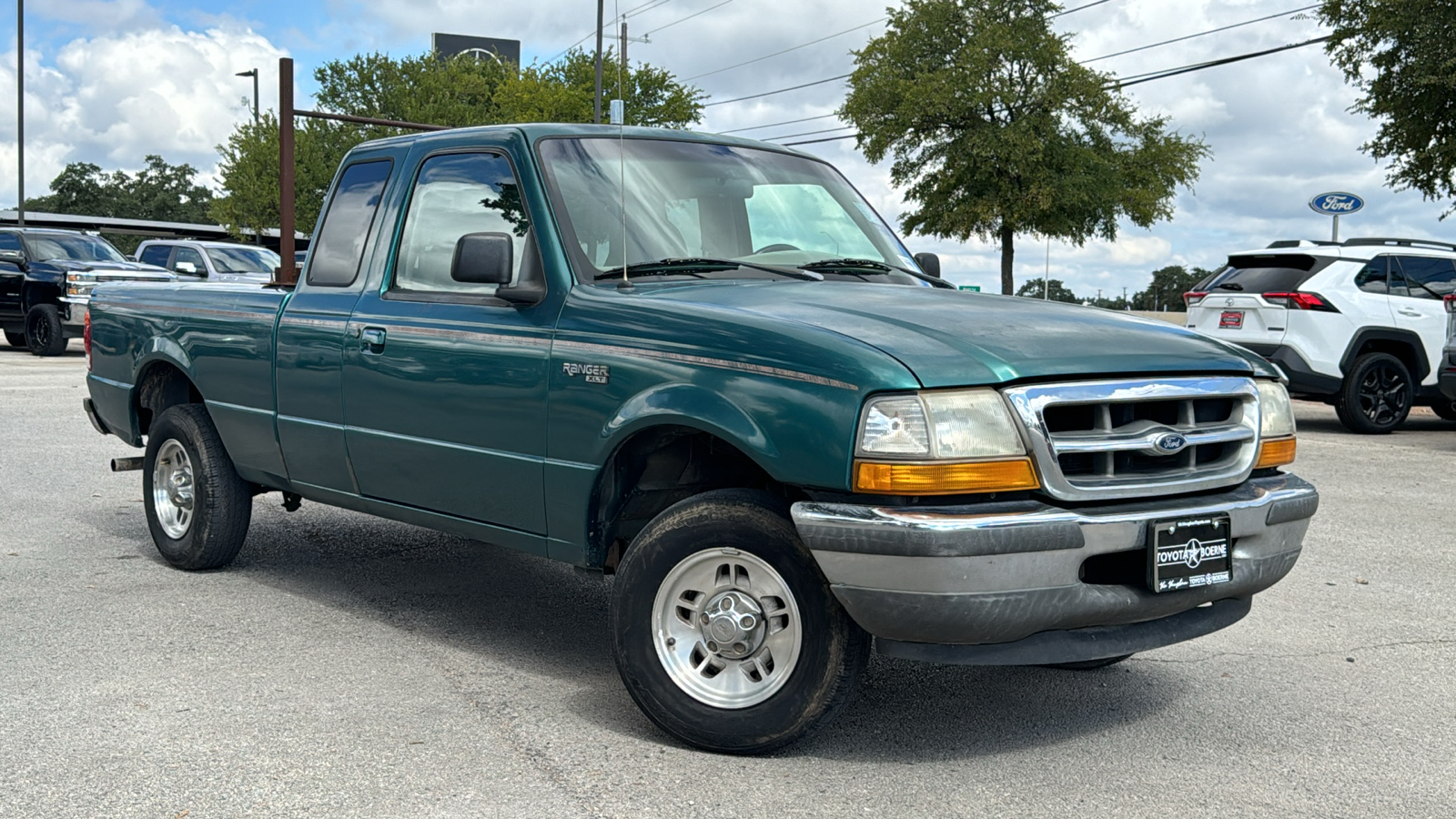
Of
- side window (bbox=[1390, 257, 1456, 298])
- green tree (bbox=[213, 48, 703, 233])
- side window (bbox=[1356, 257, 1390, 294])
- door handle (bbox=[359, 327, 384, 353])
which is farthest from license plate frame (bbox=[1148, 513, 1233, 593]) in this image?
green tree (bbox=[213, 48, 703, 233])

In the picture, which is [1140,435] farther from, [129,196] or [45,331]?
[129,196]

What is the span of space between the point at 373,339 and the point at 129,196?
107m

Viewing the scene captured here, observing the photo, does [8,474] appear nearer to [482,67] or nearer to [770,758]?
[770,758]

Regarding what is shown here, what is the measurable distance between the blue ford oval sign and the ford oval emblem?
18960 mm

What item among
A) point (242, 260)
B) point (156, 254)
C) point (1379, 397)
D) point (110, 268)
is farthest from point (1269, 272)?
point (156, 254)

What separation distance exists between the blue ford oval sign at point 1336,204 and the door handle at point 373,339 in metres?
19.1

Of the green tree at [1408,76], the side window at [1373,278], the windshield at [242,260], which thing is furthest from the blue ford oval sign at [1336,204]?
the windshield at [242,260]

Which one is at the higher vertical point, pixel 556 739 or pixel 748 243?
pixel 748 243

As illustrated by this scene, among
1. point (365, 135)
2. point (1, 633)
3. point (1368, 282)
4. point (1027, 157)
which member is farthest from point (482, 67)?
point (1, 633)

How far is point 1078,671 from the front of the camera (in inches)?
198

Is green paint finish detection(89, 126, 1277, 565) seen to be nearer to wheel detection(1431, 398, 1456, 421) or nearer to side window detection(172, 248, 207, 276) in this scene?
wheel detection(1431, 398, 1456, 421)

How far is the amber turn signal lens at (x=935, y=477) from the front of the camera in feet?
11.8

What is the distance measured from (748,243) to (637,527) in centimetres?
112

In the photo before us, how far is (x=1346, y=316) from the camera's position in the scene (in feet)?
44.8
